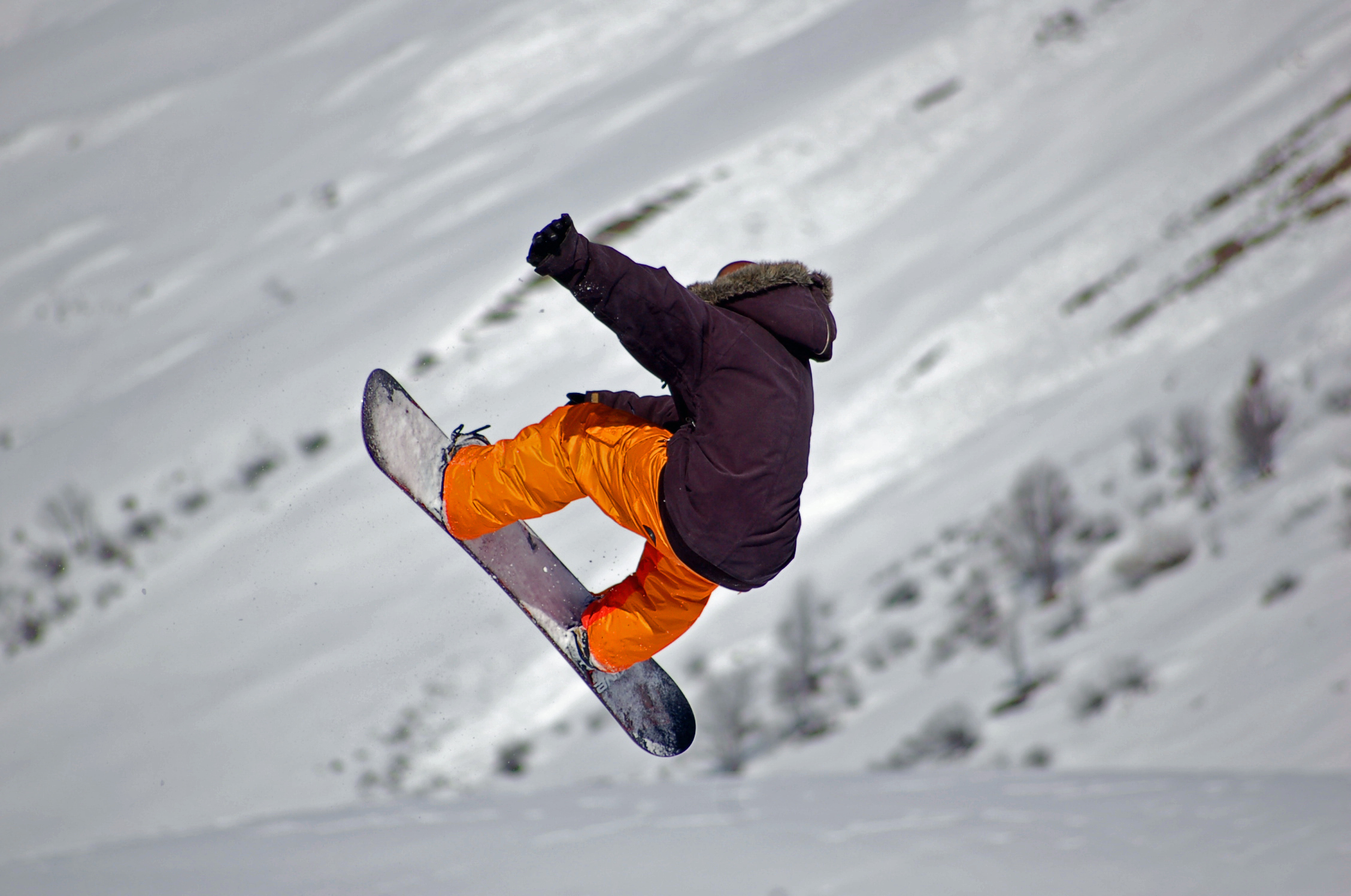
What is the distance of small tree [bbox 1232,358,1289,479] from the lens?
49.1 feet

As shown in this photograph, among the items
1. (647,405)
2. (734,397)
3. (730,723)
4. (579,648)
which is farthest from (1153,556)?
(734,397)

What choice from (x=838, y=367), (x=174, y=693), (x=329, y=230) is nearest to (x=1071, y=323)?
(x=838, y=367)

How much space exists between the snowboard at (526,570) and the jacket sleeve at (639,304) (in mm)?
1388

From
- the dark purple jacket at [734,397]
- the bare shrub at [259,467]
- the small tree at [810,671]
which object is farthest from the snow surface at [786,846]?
the bare shrub at [259,467]

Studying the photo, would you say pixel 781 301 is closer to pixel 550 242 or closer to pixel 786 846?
pixel 550 242

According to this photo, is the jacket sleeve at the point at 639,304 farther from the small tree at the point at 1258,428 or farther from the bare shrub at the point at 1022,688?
the small tree at the point at 1258,428

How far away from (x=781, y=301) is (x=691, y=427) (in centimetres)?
51

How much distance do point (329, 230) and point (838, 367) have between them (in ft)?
26.9

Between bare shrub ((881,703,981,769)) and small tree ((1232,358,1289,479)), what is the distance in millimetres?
6694

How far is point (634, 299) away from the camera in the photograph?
2961mm

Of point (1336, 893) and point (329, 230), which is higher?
point (329, 230)

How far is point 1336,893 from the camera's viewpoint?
18.1ft

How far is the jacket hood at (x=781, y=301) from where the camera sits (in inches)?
127

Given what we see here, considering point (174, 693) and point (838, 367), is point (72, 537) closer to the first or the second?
point (174, 693)
